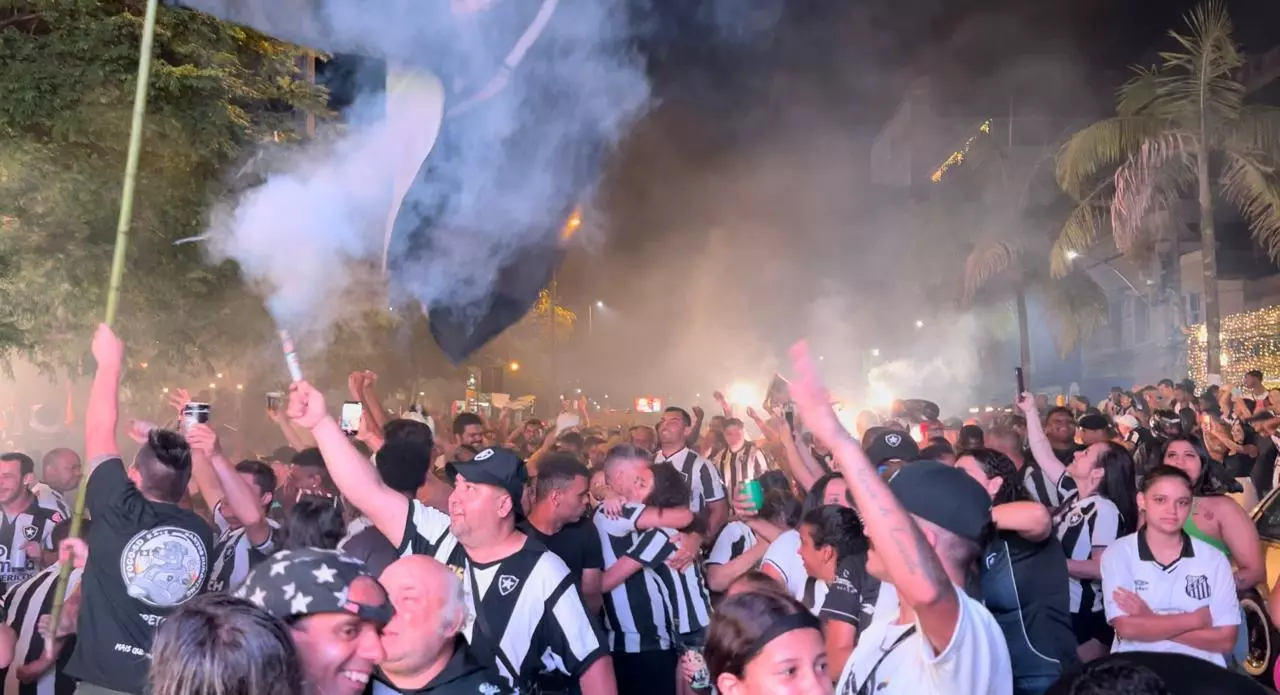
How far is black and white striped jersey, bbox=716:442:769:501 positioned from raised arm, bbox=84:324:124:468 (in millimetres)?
7621

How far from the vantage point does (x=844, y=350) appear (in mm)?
61938

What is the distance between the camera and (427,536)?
4.10 m

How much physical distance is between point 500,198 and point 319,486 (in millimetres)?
3062

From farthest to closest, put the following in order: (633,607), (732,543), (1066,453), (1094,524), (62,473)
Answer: (1066,453)
(62,473)
(732,543)
(1094,524)
(633,607)

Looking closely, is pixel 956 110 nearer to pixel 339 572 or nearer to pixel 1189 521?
pixel 1189 521

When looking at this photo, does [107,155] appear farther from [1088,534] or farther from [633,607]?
[1088,534]

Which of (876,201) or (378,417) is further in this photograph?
(876,201)

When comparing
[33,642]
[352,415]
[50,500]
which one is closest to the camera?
[33,642]

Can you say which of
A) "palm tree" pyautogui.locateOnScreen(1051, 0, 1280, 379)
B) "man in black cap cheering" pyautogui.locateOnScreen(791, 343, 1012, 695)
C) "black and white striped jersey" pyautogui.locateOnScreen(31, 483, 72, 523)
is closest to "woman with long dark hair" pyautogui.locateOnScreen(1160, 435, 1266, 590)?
"man in black cap cheering" pyautogui.locateOnScreen(791, 343, 1012, 695)

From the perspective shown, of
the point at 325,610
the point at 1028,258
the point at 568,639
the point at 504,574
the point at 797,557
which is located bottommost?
the point at 568,639

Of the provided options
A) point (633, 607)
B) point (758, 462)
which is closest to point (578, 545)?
point (633, 607)

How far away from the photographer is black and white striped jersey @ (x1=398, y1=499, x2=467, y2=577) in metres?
3.98

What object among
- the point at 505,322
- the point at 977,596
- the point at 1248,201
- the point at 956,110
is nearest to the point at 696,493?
the point at 505,322

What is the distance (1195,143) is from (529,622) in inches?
733
